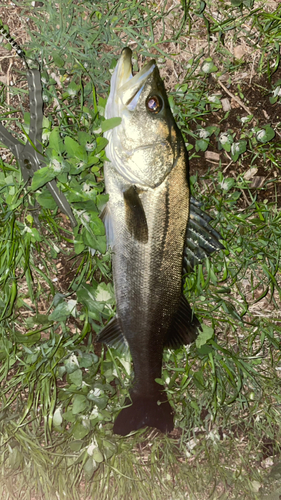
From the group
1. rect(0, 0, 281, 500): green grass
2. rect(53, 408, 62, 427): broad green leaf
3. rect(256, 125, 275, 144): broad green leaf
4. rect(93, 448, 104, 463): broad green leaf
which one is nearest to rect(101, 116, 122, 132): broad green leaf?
rect(0, 0, 281, 500): green grass

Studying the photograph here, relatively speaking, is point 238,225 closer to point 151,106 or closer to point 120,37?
point 151,106

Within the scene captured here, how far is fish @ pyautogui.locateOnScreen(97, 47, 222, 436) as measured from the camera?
7.02 feet

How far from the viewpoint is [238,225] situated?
293 cm

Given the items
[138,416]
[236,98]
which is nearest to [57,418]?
[138,416]

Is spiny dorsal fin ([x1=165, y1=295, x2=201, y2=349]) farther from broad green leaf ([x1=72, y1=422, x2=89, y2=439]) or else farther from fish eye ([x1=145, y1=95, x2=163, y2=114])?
fish eye ([x1=145, y1=95, x2=163, y2=114])

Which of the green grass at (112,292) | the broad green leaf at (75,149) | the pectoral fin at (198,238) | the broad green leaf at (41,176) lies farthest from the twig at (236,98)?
the broad green leaf at (41,176)

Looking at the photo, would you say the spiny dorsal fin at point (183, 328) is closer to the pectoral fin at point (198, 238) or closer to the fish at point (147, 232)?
the fish at point (147, 232)

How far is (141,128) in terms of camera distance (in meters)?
2.14

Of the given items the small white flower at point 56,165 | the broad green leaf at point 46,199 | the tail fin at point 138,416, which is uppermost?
the small white flower at point 56,165

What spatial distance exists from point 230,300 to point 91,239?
1.50 m

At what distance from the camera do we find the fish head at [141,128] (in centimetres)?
210

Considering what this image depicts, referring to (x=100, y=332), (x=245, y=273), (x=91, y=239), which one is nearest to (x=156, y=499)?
(x=100, y=332)

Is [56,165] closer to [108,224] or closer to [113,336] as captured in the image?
[108,224]

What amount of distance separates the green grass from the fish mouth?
1.46 ft
